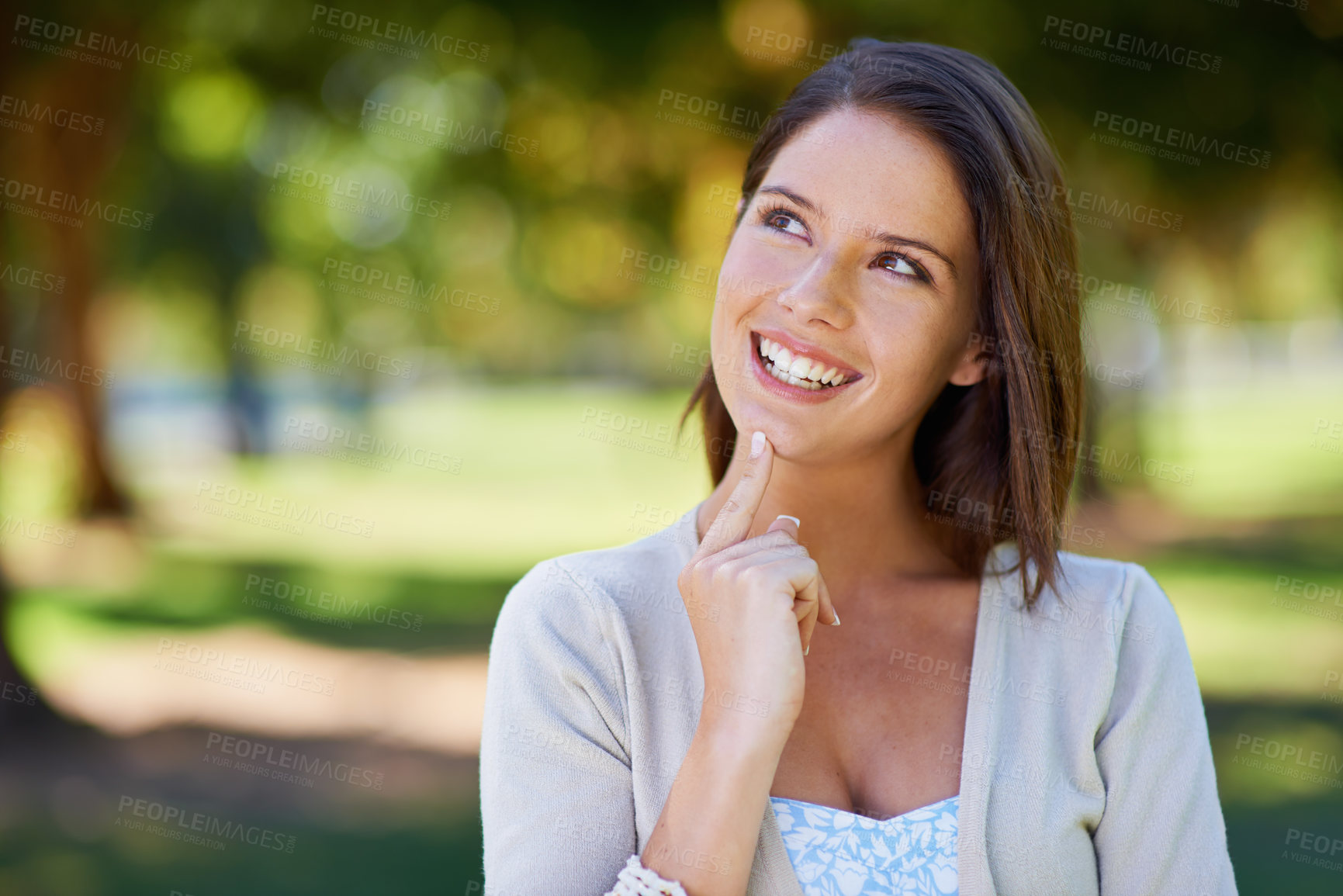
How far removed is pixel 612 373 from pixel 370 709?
43.8 metres

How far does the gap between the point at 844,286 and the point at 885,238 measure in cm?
13

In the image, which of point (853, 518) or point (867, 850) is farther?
point (853, 518)

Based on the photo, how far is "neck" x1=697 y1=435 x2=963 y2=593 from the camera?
2607 millimetres

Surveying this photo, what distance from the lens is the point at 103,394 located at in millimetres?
13688

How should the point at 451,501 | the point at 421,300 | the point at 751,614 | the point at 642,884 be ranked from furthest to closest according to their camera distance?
the point at 421,300
the point at 451,501
the point at 751,614
the point at 642,884

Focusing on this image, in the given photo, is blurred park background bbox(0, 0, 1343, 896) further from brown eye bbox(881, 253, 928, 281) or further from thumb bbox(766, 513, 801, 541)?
brown eye bbox(881, 253, 928, 281)

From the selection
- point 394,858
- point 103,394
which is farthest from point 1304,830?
point 103,394

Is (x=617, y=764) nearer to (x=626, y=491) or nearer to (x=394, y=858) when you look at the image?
(x=394, y=858)

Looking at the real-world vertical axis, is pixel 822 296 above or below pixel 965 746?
above

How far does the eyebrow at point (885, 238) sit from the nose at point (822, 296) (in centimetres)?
10

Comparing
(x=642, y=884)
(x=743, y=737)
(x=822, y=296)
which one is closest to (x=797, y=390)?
(x=822, y=296)

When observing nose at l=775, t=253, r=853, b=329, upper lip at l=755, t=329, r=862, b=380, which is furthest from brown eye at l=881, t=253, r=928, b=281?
upper lip at l=755, t=329, r=862, b=380

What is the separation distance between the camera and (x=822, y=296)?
7.31 feet

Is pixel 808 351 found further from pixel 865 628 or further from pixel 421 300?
pixel 421 300
